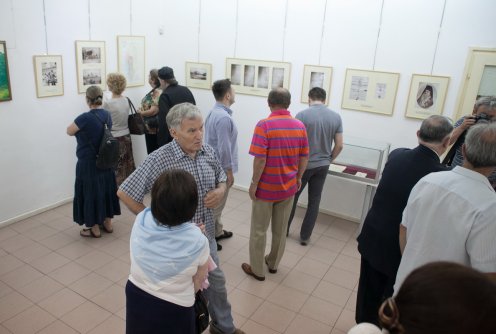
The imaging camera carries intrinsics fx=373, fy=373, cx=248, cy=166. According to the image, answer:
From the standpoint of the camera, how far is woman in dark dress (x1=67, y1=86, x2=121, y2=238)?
3.99 meters

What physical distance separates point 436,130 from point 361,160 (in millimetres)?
2733

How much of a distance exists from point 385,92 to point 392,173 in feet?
8.85

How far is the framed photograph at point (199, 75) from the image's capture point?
6.06 metres

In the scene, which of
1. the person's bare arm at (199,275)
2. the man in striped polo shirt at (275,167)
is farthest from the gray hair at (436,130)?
the person's bare arm at (199,275)

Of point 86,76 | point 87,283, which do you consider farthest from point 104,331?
point 86,76

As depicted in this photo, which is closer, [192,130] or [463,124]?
[192,130]

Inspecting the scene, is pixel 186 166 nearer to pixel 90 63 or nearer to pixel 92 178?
pixel 92 178

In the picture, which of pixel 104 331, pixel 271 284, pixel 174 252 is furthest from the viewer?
pixel 271 284

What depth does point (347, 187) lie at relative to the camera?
5.34 metres

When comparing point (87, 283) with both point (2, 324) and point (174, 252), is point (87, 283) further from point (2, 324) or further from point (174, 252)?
point (174, 252)

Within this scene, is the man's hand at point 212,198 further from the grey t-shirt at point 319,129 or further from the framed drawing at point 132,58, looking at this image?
the framed drawing at point 132,58

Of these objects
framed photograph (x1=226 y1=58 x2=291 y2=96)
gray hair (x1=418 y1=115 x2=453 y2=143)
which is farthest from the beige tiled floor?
framed photograph (x1=226 y1=58 x2=291 y2=96)

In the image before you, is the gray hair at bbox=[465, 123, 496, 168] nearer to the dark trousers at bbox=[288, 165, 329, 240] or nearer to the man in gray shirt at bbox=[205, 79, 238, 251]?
the man in gray shirt at bbox=[205, 79, 238, 251]

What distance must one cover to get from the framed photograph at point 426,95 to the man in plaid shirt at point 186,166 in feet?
10.4
